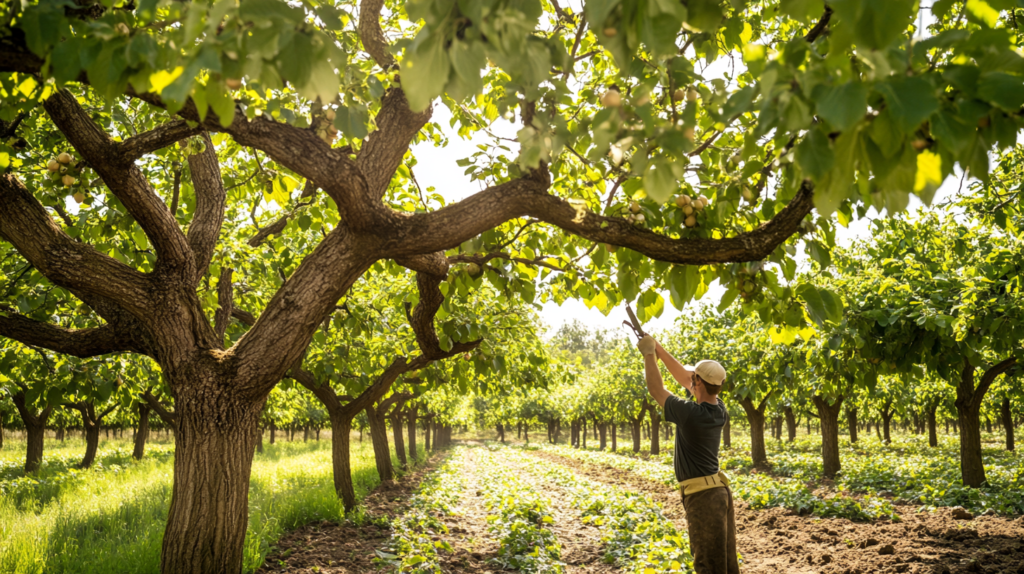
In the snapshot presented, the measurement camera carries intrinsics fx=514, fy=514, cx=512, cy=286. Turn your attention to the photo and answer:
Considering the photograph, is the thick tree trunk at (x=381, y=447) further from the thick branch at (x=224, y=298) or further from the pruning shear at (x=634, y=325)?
the pruning shear at (x=634, y=325)

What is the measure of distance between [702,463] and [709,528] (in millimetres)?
492

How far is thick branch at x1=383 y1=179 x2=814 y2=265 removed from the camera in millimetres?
2840

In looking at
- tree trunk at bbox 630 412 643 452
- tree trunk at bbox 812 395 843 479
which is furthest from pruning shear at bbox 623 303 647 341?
tree trunk at bbox 630 412 643 452

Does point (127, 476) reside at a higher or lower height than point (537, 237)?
lower

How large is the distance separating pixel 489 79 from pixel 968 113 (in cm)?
405

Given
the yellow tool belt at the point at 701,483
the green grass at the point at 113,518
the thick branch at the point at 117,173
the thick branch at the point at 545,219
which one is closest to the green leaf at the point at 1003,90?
the thick branch at the point at 545,219

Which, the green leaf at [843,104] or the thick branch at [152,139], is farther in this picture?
the thick branch at [152,139]

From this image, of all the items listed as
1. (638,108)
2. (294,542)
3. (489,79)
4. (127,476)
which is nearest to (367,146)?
(489,79)

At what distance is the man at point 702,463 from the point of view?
13.3 ft

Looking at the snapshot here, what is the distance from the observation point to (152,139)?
3199 millimetres

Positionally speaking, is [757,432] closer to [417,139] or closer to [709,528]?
[709,528]

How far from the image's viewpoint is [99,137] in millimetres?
3205

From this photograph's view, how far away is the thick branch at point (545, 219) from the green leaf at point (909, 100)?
1.72m

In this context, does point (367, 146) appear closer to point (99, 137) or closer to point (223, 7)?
point (99, 137)
